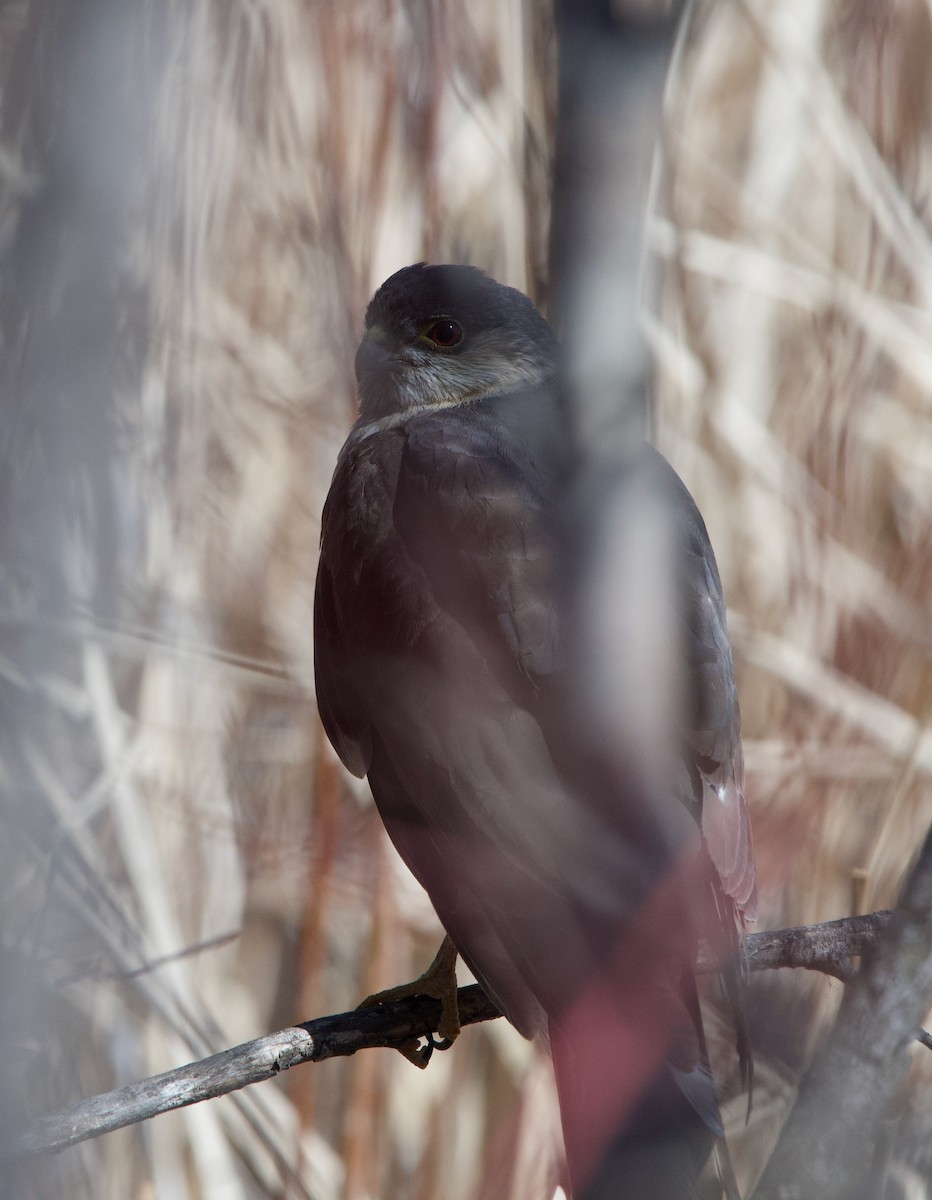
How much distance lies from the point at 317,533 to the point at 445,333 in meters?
0.63

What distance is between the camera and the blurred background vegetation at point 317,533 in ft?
7.54

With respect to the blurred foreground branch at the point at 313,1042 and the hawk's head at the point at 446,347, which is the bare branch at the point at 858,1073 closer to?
the blurred foreground branch at the point at 313,1042

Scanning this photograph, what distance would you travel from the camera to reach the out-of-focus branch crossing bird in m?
1.42

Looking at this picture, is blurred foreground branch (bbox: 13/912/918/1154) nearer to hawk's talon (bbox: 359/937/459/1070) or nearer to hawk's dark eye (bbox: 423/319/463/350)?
hawk's talon (bbox: 359/937/459/1070)

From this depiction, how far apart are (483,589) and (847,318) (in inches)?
61.1

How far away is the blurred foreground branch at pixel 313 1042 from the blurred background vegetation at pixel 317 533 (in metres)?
0.31

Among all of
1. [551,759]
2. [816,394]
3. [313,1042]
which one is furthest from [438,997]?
[816,394]

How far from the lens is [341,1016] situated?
155 centimetres

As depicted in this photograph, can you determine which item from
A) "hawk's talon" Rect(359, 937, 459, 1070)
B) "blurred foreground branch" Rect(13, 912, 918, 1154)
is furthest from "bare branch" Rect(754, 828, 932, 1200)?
"hawk's talon" Rect(359, 937, 459, 1070)

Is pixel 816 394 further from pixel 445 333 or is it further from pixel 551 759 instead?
pixel 551 759

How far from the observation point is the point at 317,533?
2750mm

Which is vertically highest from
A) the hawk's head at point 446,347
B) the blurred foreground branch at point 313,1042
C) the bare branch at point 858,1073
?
the hawk's head at point 446,347

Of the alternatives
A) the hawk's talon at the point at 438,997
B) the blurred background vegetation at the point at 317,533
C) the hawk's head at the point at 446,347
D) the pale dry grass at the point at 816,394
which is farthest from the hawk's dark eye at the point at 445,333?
the hawk's talon at the point at 438,997

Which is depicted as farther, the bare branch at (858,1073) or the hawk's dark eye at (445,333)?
the hawk's dark eye at (445,333)
